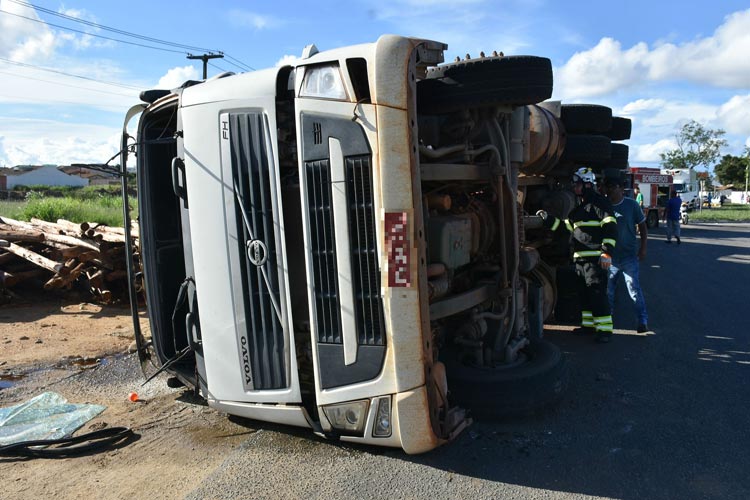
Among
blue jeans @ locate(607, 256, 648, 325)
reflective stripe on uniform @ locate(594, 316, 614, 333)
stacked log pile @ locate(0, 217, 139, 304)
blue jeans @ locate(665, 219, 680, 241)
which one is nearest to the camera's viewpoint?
reflective stripe on uniform @ locate(594, 316, 614, 333)

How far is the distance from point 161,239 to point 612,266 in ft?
16.7

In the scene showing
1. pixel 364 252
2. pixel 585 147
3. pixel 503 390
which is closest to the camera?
pixel 364 252

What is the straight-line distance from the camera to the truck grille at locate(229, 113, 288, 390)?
137 inches

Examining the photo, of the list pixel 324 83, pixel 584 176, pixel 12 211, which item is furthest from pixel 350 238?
pixel 12 211

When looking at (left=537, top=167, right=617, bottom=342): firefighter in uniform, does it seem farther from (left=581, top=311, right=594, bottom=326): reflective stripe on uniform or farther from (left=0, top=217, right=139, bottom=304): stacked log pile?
(left=0, top=217, right=139, bottom=304): stacked log pile

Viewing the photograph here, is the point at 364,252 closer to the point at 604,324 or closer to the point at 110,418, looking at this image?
the point at 110,418

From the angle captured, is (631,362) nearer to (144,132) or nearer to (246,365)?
(246,365)

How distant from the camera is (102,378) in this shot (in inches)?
219

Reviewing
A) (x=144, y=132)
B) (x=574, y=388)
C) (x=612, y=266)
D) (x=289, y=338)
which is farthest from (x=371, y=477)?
(x=612, y=266)

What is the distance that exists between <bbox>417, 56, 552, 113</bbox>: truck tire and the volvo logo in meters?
1.45

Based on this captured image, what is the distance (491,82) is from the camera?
12.2 feet

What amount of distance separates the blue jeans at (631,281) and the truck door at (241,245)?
458 centimetres

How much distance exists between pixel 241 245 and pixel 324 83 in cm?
108

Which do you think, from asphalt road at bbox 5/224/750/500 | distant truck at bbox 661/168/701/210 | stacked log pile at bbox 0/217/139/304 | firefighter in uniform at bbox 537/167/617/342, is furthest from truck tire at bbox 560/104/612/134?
distant truck at bbox 661/168/701/210
